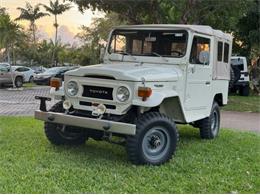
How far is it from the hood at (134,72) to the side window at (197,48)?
1.60 ft

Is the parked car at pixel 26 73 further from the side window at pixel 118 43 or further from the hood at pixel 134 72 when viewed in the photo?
the hood at pixel 134 72

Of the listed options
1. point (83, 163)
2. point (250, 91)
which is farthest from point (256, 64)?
point (83, 163)

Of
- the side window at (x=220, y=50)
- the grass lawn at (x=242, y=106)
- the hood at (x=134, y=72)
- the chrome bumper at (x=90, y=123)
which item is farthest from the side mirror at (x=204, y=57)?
the grass lawn at (x=242, y=106)

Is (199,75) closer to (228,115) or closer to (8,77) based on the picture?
(228,115)

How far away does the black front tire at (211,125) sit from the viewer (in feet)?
28.9

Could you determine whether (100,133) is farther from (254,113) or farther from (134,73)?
(254,113)

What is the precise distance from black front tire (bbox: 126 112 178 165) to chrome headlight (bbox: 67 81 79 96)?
1245 mm

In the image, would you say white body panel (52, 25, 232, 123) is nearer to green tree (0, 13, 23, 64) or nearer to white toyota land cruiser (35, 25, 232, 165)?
white toyota land cruiser (35, 25, 232, 165)

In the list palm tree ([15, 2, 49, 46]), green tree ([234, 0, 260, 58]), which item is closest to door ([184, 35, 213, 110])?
green tree ([234, 0, 260, 58])

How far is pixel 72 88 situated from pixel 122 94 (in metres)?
1.02

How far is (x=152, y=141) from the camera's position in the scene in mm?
6547

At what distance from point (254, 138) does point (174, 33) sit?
328cm

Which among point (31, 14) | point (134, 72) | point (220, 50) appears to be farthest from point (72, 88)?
point (31, 14)

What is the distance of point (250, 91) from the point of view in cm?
2350
